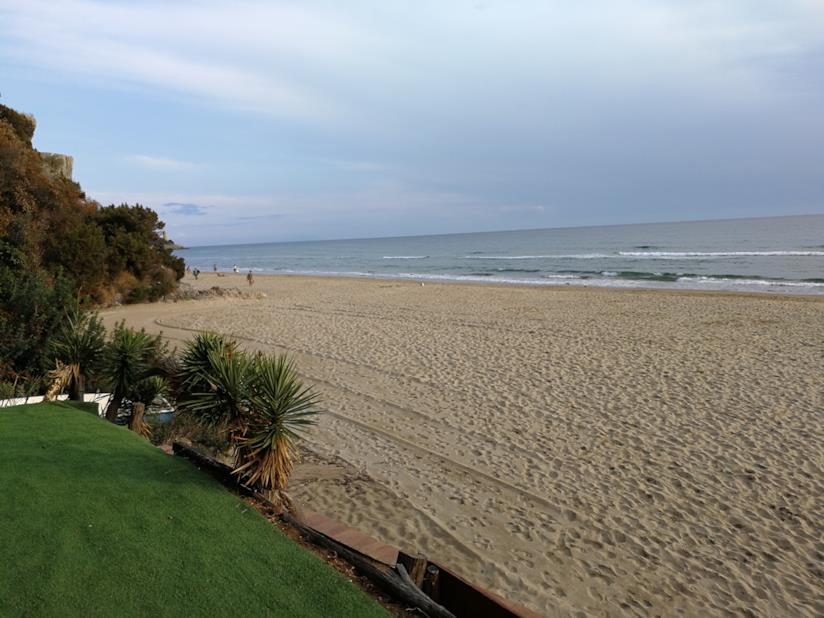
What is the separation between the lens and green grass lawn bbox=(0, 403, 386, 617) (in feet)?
10.3

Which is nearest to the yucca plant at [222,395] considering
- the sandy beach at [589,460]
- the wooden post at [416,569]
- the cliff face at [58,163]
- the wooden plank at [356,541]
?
the wooden plank at [356,541]

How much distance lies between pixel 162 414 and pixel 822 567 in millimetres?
7507

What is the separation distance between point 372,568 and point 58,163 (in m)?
24.2

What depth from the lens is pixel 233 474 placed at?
4703 mm

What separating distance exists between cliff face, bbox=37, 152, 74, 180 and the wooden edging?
2108 centimetres

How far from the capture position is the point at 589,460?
6.91m

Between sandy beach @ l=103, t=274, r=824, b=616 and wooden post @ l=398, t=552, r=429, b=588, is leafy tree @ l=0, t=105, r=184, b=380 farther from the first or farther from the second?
wooden post @ l=398, t=552, r=429, b=588

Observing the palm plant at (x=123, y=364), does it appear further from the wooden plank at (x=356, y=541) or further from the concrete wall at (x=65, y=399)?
the wooden plank at (x=356, y=541)

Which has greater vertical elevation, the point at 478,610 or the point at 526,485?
the point at 478,610

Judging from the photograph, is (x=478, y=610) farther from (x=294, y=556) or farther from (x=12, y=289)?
(x=12, y=289)

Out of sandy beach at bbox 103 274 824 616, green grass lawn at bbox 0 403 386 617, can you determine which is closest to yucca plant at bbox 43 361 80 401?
green grass lawn at bbox 0 403 386 617

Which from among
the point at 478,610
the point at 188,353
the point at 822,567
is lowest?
the point at 822,567

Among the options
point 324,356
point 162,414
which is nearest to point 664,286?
point 324,356

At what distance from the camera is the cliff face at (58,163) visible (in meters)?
21.5
